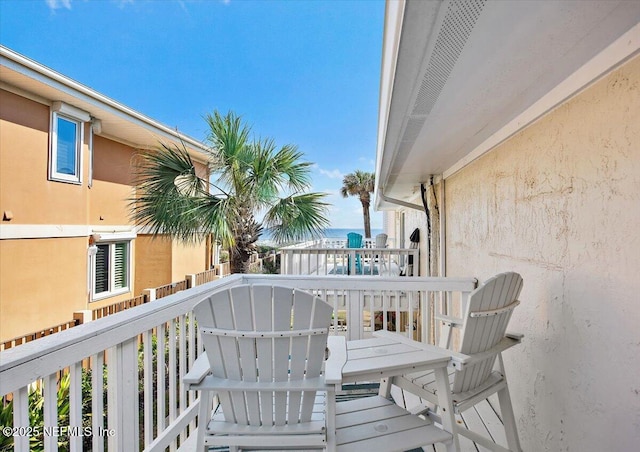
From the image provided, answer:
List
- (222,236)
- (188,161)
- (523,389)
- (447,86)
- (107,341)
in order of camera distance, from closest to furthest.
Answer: (107,341) < (447,86) < (523,389) < (222,236) < (188,161)

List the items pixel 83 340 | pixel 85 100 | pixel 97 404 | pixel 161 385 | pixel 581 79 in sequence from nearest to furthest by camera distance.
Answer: pixel 83 340, pixel 97 404, pixel 581 79, pixel 161 385, pixel 85 100

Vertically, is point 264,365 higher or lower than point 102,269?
higher

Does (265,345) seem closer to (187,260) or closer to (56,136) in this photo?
(56,136)

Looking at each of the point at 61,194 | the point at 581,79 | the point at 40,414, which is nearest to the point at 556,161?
the point at 581,79

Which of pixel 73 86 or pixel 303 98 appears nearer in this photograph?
pixel 73 86

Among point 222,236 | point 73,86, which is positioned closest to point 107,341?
point 222,236

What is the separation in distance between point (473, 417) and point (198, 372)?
2.35 m

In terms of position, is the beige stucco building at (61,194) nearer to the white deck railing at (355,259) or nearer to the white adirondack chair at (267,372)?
the white deck railing at (355,259)

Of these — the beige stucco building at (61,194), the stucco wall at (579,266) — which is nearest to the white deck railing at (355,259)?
the beige stucco building at (61,194)

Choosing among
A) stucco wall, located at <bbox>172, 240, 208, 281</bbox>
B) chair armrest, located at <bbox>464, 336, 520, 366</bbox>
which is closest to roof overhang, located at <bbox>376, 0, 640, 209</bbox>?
chair armrest, located at <bbox>464, 336, 520, 366</bbox>

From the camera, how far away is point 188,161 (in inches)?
199

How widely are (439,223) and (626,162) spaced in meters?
3.55

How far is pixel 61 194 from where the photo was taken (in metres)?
6.11

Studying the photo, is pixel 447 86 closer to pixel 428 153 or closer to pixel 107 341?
pixel 428 153
